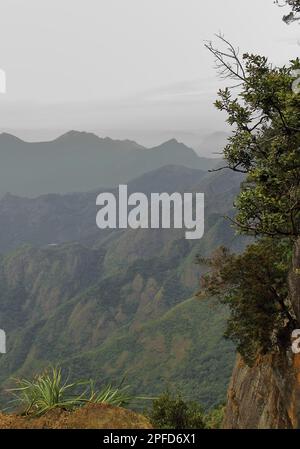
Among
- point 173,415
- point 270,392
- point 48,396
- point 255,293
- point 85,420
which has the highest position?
point 255,293

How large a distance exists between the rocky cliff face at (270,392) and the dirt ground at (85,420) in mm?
7690

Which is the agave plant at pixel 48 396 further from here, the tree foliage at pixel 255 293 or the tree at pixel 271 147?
the tree foliage at pixel 255 293

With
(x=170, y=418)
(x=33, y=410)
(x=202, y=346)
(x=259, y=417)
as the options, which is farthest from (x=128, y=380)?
(x=33, y=410)

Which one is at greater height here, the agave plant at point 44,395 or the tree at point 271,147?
the tree at point 271,147

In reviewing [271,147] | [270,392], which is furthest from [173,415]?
[271,147]

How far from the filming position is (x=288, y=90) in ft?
38.7

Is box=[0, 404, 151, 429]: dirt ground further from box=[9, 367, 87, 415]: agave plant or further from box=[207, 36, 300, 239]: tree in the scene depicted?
box=[207, 36, 300, 239]: tree

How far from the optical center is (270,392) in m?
20.3

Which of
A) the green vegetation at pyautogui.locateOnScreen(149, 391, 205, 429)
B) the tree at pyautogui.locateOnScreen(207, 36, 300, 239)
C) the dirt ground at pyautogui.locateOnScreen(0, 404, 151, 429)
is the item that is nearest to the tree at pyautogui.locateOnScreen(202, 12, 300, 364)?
the tree at pyautogui.locateOnScreen(207, 36, 300, 239)

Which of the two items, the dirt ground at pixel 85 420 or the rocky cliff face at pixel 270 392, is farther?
the rocky cliff face at pixel 270 392

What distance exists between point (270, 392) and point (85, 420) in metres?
14.2

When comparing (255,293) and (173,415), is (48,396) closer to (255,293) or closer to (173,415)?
(255,293)

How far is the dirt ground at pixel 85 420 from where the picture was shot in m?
8.36

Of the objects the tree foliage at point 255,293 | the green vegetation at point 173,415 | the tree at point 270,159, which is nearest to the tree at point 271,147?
the tree at point 270,159
